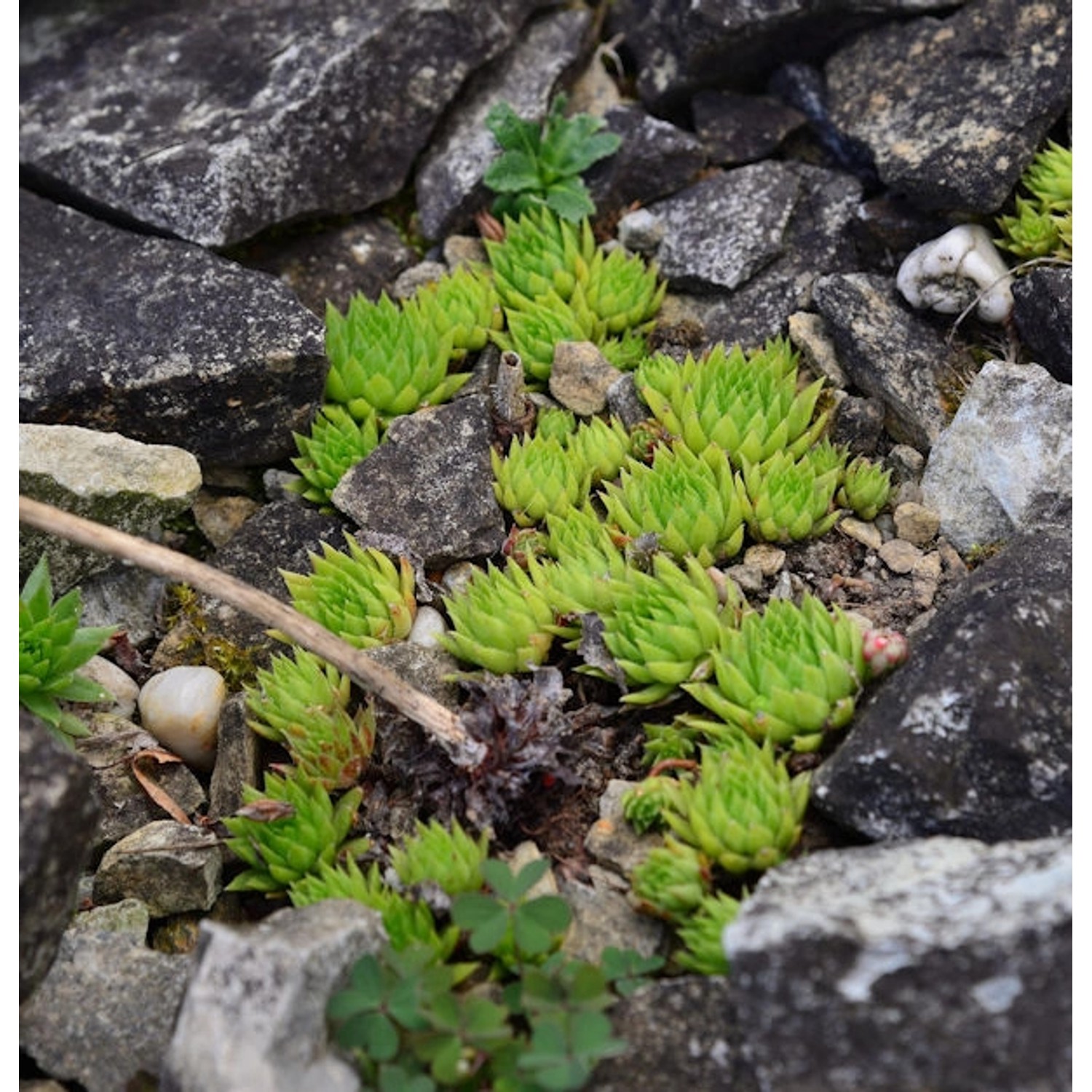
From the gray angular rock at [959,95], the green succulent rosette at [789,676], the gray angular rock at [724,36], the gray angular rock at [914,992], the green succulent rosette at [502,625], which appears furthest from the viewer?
the gray angular rock at [724,36]

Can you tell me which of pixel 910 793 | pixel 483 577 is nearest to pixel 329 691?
pixel 483 577

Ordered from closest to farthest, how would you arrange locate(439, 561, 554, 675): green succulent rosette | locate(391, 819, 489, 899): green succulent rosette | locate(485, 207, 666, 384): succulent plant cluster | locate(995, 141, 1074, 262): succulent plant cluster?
locate(391, 819, 489, 899): green succulent rosette
locate(439, 561, 554, 675): green succulent rosette
locate(995, 141, 1074, 262): succulent plant cluster
locate(485, 207, 666, 384): succulent plant cluster

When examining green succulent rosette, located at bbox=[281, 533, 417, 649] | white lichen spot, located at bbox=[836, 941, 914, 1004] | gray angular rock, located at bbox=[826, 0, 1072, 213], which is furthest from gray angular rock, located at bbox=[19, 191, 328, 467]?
white lichen spot, located at bbox=[836, 941, 914, 1004]

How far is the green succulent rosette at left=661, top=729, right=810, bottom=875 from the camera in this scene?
350 cm

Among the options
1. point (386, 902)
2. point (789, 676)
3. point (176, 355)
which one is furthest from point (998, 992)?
point (176, 355)

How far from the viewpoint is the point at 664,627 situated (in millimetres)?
3895

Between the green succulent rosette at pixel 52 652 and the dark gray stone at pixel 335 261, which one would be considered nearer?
the green succulent rosette at pixel 52 652

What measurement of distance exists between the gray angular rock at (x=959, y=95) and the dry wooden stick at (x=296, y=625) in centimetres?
262

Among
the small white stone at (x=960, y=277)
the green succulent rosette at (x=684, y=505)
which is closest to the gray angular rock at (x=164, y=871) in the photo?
the green succulent rosette at (x=684, y=505)

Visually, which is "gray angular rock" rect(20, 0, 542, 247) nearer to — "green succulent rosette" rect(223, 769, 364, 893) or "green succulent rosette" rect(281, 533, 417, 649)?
"green succulent rosette" rect(281, 533, 417, 649)

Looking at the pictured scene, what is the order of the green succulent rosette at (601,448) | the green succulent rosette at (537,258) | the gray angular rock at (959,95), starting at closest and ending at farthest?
Result: the green succulent rosette at (601,448), the gray angular rock at (959,95), the green succulent rosette at (537,258)

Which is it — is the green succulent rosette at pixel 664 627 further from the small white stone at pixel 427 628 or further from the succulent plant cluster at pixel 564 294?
the succulent plant cluster at pixel 564 294

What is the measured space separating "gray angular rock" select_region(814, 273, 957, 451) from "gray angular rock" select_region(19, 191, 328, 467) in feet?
5.76

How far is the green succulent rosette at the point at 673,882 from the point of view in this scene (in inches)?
137
